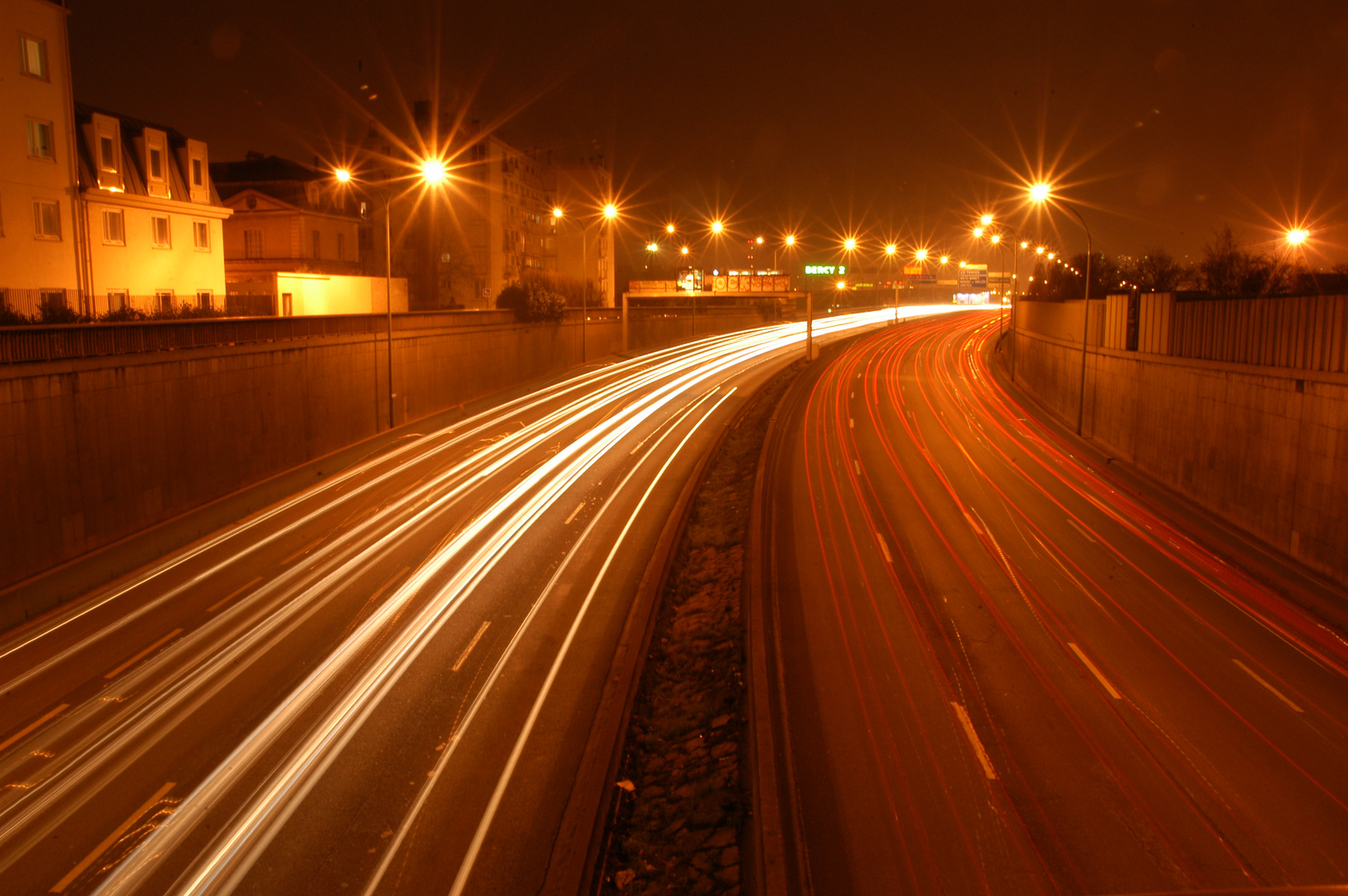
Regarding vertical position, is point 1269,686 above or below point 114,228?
below

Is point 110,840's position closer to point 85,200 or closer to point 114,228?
point 85,200

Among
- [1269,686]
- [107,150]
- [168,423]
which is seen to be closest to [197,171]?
[107,150]

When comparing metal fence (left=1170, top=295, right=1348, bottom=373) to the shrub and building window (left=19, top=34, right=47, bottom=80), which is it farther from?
building window (left=19, top=34, right=47, bottom=80)

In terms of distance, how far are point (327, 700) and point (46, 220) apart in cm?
2406

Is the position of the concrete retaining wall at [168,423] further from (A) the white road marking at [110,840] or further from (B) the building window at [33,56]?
(B) the building window at [33,56]

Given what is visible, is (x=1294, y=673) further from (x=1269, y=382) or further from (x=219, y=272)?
(x=219, y=272)

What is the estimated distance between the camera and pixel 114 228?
99.9ft

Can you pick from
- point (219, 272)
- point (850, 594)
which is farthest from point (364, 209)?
point (850, 594)

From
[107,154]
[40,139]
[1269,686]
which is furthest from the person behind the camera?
[107,154]

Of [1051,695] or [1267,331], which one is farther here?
[1267,331]

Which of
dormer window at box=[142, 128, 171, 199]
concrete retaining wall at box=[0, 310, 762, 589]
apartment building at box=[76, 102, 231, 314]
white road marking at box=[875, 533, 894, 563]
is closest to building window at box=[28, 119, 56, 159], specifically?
apartment building at box=[76, 102, 231, 314]

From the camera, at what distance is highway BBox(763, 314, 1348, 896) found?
337 inches

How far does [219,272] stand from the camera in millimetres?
36219

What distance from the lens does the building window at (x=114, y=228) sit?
30094mm
